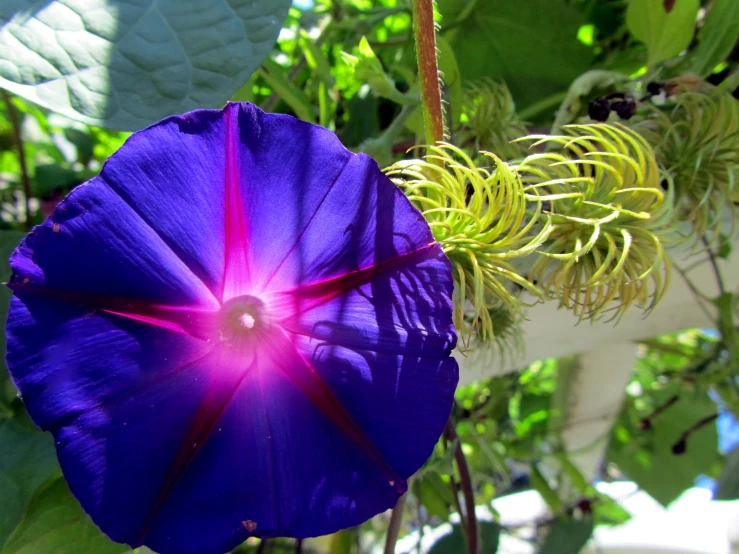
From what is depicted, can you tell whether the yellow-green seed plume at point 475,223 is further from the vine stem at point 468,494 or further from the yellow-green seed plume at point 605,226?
the vine stem at point 468,494

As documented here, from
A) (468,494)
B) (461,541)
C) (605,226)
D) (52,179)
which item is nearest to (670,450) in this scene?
(461,541)

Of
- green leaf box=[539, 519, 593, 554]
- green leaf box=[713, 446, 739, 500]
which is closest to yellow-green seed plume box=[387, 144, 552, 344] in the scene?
green leaf box=[713, 446, 739, 500]

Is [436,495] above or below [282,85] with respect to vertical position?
below

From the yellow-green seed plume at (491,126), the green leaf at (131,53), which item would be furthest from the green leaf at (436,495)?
the green leaf at (131,53)

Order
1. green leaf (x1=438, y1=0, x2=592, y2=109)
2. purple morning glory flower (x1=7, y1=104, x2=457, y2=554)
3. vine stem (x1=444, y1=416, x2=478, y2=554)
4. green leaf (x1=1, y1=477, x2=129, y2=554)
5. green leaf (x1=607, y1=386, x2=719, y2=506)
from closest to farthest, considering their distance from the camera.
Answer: purple morning glory flower (x1=7, y1=104, x2=457, y2=554)
green leaf (x1=1, y1=477, x2=129, y2=554)
vine stem (x1=444, y1=416, x2=478, y2=554)
green leaf (x1=438, y1=0, x2=592, y2=109)
green leaf (x1=607, y1=386, x2=719, y2=506)

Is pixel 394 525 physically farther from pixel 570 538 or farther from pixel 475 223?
pixel 570 538

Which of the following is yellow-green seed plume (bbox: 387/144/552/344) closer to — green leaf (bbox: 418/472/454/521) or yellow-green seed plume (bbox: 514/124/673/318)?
yellow-green seed plume (bbox: 514/124/673/318)
